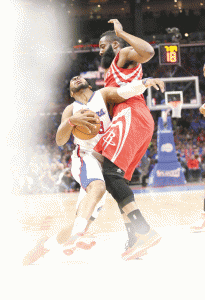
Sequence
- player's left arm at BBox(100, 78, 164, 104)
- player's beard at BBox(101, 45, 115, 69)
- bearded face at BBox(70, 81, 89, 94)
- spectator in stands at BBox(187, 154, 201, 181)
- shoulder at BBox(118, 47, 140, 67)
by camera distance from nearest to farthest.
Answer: player's left arm at BBox(100, 78, 164, 104) < shoulder at BBox(118, 47, 140, 67) < bearded face at BBox(70, 81, 89, 94) < player's beard at BBox(101, 45, 115, 69) < spectator in stands at BBox(187, 154, 201, 181)

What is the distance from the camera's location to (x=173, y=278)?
4.95 feet

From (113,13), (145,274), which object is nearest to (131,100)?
(145,274)

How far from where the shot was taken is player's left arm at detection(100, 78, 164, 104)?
1922 mm

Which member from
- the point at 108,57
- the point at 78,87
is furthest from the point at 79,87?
the point at 108,57

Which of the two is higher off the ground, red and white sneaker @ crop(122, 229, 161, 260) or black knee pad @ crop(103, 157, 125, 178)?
black knee pad @ crop(103, 157, 125, 178)

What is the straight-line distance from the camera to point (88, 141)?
2.12 metres

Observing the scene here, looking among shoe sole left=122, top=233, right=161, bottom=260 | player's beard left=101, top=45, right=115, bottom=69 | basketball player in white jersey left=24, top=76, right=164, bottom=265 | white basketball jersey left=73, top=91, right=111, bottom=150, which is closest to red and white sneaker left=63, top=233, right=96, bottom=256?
basketball player in white jersey left=24, top=76, right=164, bottom=265

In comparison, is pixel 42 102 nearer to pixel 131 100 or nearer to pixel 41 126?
pixel 41 126

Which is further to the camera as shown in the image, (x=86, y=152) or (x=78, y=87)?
(x=78, y=87)

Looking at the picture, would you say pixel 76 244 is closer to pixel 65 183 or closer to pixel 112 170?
pixel 112 170

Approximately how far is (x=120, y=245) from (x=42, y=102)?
478 inches

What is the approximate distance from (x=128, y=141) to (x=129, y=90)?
30 cm

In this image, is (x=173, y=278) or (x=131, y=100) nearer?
(x=173, y=278)

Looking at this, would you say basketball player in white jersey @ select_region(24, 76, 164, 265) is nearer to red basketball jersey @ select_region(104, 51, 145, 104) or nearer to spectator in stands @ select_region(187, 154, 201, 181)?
red basketball jersey @ select_region(104, 51, 145, 104)
